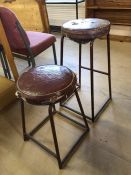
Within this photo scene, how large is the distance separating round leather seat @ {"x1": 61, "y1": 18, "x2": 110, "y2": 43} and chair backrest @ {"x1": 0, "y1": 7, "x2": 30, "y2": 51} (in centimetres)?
55

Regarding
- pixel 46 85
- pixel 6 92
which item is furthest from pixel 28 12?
pixel 46 85

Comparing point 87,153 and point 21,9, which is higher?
point 21,9

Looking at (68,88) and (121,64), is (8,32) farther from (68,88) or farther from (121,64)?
(121,64)

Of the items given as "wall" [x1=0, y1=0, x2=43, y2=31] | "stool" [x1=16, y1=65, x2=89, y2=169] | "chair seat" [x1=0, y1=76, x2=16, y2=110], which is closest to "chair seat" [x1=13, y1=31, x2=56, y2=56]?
"chair seat" [x1=0, y1=76, x2=16, y2=110]

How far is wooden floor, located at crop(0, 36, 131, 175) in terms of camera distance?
136 cm

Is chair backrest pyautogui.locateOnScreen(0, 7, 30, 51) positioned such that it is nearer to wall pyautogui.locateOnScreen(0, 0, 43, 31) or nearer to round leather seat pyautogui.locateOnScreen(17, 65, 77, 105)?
round leather seat pyautogui.locateOnScreen(17, 65, 77, 105)

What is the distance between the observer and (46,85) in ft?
3.90

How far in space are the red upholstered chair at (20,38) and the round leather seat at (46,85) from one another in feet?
2.06

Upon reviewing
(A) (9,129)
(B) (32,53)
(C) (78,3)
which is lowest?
(A) (9,129)

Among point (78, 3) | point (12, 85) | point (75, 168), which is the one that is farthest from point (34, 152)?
point (78, 3)

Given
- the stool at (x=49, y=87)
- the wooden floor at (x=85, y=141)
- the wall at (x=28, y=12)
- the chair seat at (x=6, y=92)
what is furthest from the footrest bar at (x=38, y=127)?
the wall at (x=28, y=12)

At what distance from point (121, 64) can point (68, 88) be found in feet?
4.89

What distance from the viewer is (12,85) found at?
2012mm

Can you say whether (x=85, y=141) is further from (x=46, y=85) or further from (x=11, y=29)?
(x=11, y=29)
